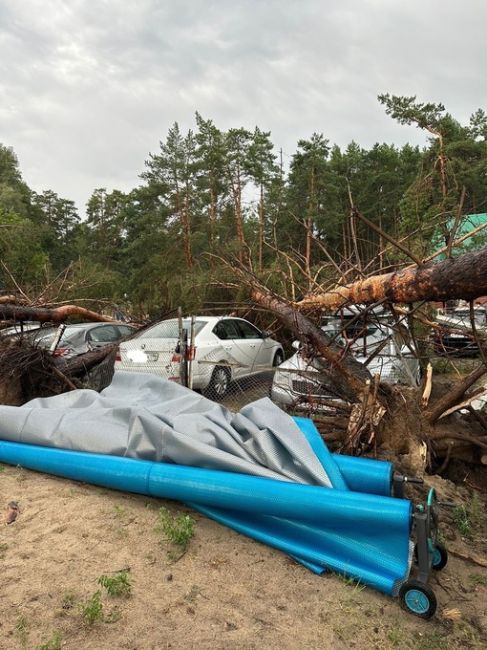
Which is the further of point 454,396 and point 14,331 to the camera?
point 14,331

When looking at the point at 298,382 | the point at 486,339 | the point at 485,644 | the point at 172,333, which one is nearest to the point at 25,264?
the point at 172,333

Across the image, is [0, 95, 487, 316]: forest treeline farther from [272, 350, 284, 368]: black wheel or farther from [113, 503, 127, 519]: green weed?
[113, 503, 127, 519]: green weed

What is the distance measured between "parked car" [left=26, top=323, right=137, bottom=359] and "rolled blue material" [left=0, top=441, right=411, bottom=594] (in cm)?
443

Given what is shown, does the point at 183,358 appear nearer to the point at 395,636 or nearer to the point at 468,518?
the point at 468,518

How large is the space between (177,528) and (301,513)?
2.69ft

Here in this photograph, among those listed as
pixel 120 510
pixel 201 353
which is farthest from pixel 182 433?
pixel 201 353

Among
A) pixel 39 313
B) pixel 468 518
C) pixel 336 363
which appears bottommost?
pixel 468 518

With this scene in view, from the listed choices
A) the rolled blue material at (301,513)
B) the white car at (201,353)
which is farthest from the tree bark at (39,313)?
the rolled blue material at (301,513)

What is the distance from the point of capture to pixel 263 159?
2377 cm

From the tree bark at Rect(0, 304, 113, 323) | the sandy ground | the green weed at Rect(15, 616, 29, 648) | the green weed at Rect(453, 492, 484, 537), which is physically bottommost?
the green weed at Rect(453, 492, 484, 537)

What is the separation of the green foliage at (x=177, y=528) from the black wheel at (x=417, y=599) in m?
1.31

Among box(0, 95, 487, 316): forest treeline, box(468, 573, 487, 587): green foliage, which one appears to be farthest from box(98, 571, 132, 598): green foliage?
box(0, 95, 487, 316): forest treeline

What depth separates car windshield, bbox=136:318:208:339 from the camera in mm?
7594

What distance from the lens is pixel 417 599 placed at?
94.3 inches
